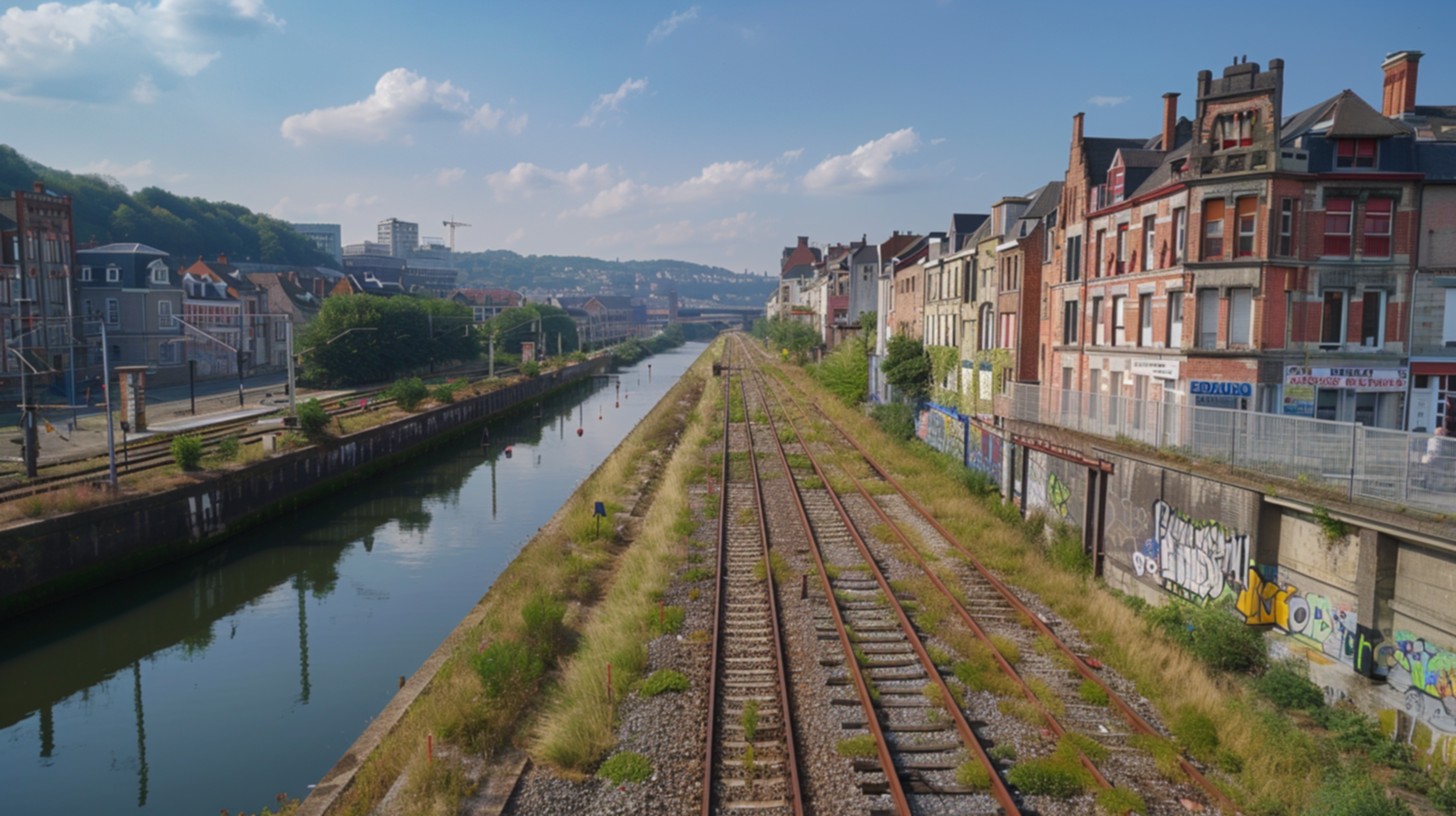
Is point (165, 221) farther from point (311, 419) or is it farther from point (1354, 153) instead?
point (1354, 153)

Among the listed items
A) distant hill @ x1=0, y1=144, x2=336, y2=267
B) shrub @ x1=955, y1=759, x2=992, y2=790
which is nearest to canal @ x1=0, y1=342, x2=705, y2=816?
shrub @ x1=955, y1=759, x2=992, y2=790

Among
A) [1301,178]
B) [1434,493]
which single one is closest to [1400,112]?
[1301,178]

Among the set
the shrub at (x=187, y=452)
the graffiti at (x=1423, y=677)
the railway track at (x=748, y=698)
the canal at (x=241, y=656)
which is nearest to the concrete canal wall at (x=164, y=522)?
the canal at (x=241, y=656)

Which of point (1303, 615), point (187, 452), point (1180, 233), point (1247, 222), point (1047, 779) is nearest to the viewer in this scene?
point (1047, 779)

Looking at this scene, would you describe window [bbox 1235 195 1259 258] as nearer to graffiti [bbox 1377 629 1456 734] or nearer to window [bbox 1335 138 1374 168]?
window [bbox 1335 138 1374 168]

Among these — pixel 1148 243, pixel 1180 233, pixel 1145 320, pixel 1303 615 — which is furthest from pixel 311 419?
pixel 1303 615

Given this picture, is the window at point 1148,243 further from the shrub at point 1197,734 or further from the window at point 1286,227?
the shrub at point 1197,734
